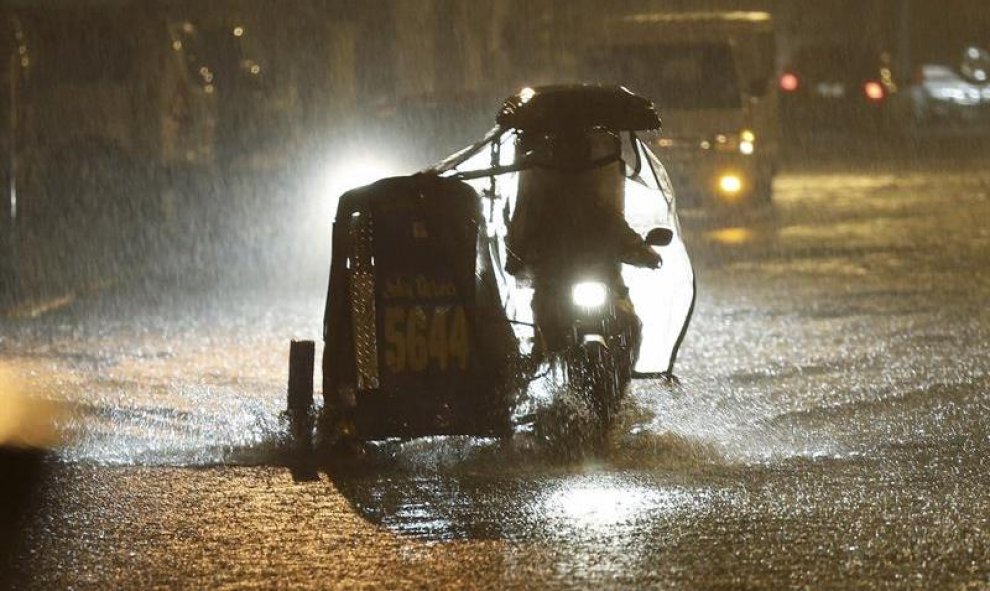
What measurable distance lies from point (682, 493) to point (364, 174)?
11.7 meters

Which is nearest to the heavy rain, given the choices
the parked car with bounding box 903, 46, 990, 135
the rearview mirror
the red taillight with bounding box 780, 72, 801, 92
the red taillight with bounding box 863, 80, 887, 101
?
the rearview mirror

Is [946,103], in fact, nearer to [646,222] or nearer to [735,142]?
[735,142]

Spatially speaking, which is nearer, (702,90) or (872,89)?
(702,90)

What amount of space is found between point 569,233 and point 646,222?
102 cm

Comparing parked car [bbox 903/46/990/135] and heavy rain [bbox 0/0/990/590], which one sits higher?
heavy rain [bbox 0/0/990/590]

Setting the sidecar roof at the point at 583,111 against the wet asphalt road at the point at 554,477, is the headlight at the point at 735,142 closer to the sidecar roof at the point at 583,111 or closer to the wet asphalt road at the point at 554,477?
the wet asphalt road at the point at 554,477

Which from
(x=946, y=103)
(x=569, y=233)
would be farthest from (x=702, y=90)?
(x=946, y=103)

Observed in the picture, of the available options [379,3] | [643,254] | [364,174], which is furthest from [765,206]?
[643,254]

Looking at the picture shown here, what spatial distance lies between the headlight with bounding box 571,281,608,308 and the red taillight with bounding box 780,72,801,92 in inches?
1180

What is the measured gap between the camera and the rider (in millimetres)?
8641

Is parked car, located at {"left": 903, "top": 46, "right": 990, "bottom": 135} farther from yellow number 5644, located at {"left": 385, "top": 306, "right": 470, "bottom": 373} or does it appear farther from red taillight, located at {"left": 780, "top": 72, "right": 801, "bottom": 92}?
yellow number 5644, located at {"left": 385, "top": 306, "right": 470, "bottom": 373}

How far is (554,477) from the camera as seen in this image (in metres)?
7.73

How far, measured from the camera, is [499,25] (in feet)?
102

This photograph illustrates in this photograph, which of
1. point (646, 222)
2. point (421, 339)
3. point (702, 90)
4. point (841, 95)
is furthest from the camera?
point (841, 95)
